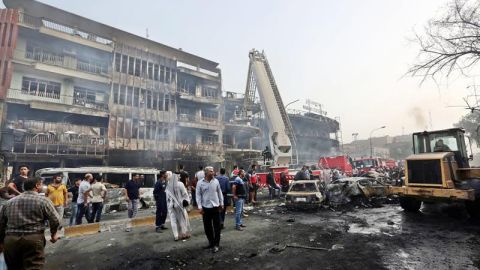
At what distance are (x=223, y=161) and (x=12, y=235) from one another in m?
24.1

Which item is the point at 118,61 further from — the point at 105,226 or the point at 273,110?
the point at 105,226

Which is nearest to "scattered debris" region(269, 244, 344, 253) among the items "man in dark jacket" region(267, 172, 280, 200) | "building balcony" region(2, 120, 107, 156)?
"man in dark jacket" region(267, 172, 280, 200)

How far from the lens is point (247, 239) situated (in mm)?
6848

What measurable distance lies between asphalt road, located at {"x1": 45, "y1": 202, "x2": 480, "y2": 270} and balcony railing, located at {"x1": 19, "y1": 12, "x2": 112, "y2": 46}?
2132cm

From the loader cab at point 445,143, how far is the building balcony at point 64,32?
25.4 m

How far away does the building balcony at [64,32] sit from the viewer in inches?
814

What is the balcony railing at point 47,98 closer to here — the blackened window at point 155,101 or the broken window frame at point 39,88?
the broken window frame at point 39,88

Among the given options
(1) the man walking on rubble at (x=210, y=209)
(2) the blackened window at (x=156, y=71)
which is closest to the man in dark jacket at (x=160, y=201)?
(1) the man walking on rubble at (x=210, y=209)

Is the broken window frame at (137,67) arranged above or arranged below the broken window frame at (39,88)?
above

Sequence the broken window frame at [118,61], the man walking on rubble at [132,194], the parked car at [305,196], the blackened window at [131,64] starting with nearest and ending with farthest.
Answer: the man walking on rubble at [132,194], the parked car at [305,196], the broken window frame at [118,61], the blackened window at [131,64]

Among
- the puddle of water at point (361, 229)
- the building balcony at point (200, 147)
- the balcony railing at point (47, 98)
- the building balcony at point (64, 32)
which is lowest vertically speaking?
the puddle of water at point (361, 229)

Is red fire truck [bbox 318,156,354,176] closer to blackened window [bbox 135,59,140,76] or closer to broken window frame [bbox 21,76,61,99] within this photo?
blackened window [bbox 135,59,140,76]

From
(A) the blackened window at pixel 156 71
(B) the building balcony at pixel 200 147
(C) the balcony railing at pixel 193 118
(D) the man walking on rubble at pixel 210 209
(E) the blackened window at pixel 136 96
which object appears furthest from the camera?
(C) the balcony railing at pixel 193 118

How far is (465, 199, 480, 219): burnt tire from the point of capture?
8160 mm
